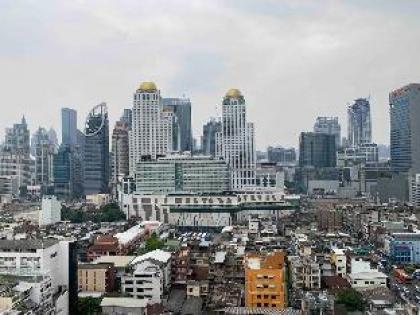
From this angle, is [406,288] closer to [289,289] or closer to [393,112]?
[289,289]

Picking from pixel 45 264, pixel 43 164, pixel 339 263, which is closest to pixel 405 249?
pixel 339 263

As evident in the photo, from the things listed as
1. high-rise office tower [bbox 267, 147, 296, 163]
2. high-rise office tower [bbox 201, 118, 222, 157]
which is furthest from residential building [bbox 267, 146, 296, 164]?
high-rise office tower [bbox 201, 118, 222, 157]

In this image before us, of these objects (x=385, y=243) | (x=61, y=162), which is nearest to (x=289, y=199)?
(x=385, y=243)

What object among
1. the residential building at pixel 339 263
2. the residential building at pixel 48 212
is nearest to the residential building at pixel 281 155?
the residential building at pixel 48 212

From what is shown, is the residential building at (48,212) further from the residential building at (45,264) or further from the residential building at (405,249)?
the residential building at (45,264)

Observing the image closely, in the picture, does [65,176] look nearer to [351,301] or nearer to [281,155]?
[281,155]
